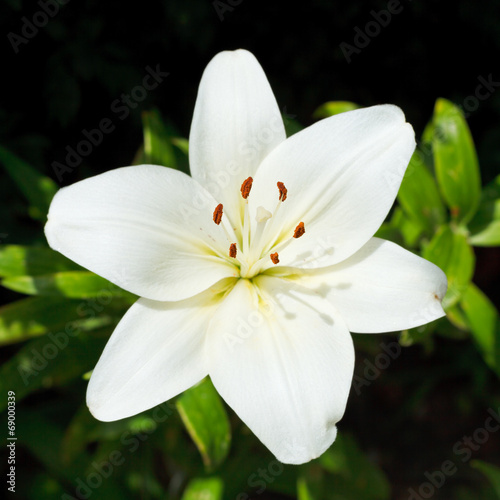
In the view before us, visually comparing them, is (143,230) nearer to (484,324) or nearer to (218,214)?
(218,214)

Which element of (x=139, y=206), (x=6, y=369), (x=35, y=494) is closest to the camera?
(x=139, y=206)

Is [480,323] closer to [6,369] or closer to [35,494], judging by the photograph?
[6,369]

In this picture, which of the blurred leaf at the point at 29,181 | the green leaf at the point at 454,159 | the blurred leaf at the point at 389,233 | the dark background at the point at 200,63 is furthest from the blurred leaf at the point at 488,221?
the blurred leaf at the point at 29,181

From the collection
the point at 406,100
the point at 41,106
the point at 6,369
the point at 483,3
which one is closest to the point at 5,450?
the point at 6,369

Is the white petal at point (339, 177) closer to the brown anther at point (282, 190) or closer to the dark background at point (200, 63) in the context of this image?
the brown anther at point (282, 190)

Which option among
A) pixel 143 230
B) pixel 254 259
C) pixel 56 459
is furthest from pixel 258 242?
pixel 56 459

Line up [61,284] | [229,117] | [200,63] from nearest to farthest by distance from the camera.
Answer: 1. [229,117]
2. [61,284]
3. [200,63]
